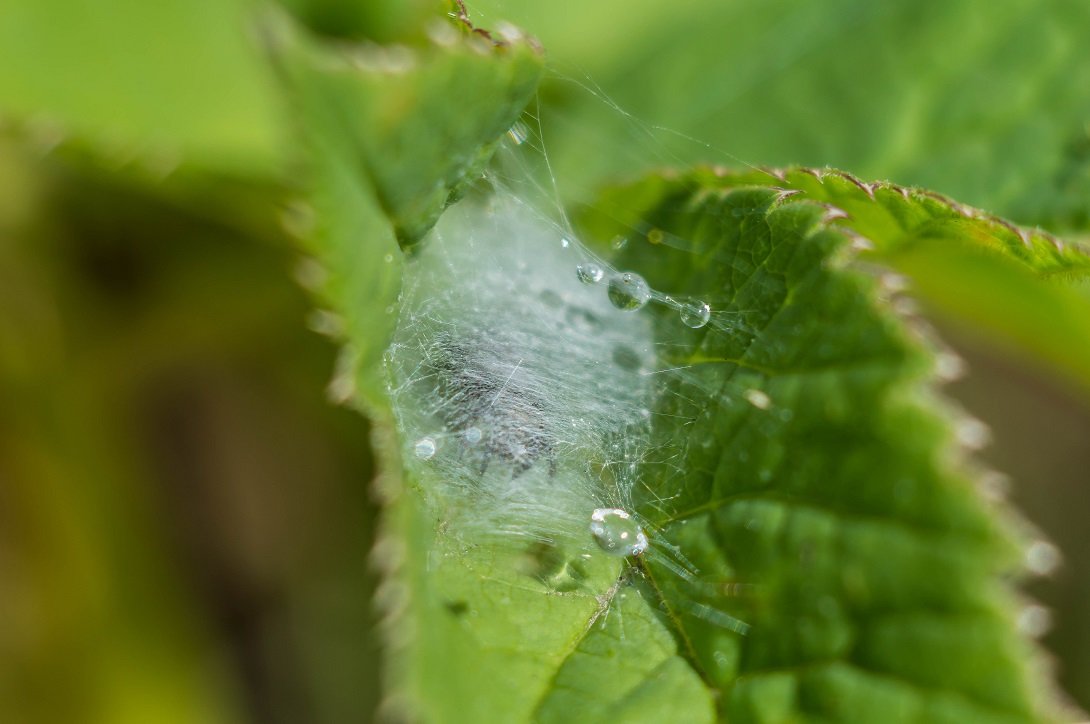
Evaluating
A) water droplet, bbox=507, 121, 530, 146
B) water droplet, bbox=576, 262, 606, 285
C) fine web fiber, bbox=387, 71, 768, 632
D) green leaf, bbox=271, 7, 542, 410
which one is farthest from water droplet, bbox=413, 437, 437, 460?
water droplet, bbox=507, 121, 530, 146

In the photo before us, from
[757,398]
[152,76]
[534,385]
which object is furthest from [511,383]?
[152,76]

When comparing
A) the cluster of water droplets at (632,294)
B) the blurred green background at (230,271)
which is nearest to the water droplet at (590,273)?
the cluster of water droplets at (632,294)

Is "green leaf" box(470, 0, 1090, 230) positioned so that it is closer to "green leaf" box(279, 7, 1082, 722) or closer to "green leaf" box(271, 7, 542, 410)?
"green leaf" box(279, 7, 1082, 722)

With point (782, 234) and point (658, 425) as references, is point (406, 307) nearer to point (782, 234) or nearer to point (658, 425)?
point (658, 425)

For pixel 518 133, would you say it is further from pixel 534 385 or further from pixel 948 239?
pixel 948 239

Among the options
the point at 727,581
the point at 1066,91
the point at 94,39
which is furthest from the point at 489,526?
the point at 94,39

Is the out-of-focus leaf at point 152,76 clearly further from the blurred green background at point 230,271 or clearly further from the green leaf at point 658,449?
the green leaf at point 658,449
